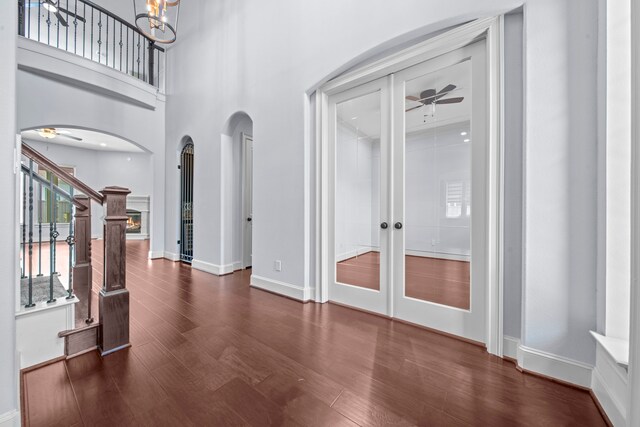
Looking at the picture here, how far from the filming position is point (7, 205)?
3.66 ft

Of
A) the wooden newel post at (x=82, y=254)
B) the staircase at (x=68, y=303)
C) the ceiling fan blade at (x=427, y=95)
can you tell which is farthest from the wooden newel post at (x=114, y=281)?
the ceiling fan blade at (x=427, y=95)

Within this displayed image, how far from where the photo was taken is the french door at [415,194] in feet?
6.56

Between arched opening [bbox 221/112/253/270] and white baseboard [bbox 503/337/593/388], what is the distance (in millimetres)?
3817

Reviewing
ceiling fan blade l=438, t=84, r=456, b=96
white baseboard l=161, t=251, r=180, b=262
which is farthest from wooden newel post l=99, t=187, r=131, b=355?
white baseboard l=161, t=251, r=180, b=262

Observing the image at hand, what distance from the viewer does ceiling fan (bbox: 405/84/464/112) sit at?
2127 millimetres

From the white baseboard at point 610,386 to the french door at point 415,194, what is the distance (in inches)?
24.4

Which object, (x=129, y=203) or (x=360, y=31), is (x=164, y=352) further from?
(x=129, y=203)

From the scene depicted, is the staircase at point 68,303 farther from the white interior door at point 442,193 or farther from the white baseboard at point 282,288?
the white interior door at point 442,193

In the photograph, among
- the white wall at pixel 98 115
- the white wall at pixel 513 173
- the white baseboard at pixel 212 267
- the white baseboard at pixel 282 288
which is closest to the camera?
the white wall at pixel 513 173

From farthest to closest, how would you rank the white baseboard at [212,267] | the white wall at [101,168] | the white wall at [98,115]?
the white wall at [101,168]
the white baseboard at [212,267]
the white wall at [98,115]

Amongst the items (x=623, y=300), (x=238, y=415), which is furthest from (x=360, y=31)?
(x=238, y=415)

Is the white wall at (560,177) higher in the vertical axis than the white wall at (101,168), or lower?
lower

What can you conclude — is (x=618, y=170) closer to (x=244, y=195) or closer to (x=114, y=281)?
(x=114, y=281)

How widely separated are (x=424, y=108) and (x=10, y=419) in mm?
3182
